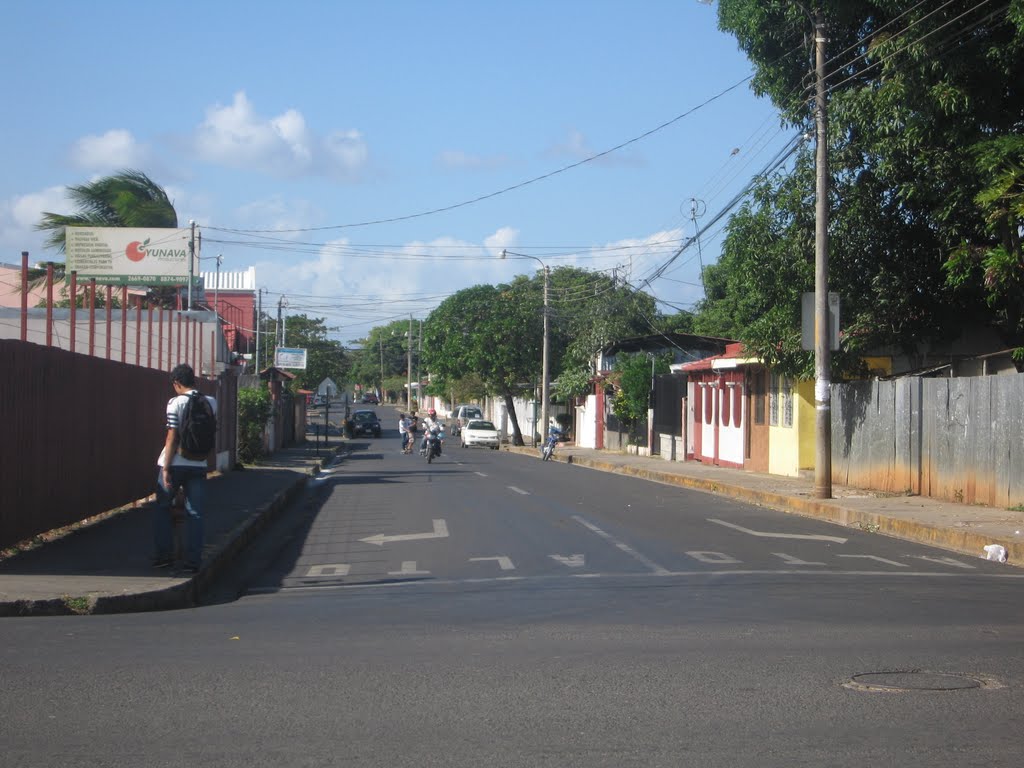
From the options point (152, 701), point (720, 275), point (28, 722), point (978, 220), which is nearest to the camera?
point (28, 722)

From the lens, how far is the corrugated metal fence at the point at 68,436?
11.1m

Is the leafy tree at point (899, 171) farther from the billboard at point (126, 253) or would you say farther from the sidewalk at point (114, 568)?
the billboard at point (126, 253)

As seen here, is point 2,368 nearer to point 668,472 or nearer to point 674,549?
point 674,549

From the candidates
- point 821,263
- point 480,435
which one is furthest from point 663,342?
point 821,263

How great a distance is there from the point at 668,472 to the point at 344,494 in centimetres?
1174

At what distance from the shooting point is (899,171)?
2078 centimetres

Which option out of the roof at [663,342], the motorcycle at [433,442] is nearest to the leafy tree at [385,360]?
the roof at [663,342]

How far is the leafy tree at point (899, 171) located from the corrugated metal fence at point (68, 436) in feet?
39.8

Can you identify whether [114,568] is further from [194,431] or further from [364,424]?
[364,424]

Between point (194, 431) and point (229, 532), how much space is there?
3.93 metres

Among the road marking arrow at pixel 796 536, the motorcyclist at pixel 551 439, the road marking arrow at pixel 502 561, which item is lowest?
the road marking arrow at pixel 796 536

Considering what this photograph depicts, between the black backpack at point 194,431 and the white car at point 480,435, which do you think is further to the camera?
the white car at point 480,435

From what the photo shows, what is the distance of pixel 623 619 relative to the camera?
8477mm

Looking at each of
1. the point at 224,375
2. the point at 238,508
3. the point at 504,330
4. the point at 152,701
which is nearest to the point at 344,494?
the point at 238,508
